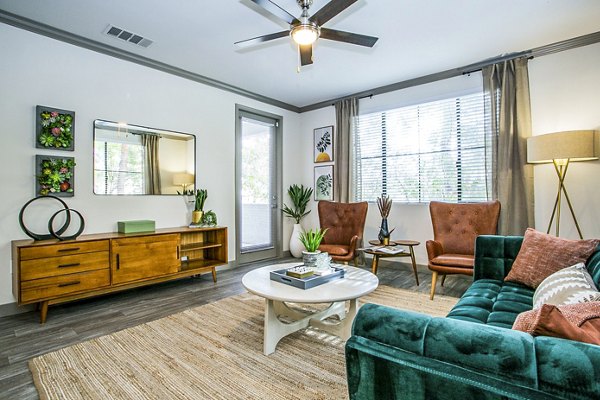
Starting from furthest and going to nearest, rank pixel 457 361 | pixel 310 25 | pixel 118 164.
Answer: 1. pixel 118 164
2. pixel 310 25
3. pixel 457 361

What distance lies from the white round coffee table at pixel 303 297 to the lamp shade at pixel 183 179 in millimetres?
2145

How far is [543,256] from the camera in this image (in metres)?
2.10

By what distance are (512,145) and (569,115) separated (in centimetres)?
60

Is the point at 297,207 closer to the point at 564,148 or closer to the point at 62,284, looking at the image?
the point at 62,284

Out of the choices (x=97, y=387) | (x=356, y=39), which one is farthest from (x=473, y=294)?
(x=97, y=387)

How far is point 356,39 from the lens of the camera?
8.34 feet

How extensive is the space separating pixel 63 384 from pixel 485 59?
16.8 feet

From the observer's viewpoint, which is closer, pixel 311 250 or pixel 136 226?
pixel 311 250

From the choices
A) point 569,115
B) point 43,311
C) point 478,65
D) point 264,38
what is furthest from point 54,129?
point 569,115

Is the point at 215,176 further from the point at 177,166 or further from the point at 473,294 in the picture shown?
the point at 473,294

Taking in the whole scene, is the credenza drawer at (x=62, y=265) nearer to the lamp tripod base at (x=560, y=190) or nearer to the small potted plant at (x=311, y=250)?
the small potted plant at (x=311, y=250)

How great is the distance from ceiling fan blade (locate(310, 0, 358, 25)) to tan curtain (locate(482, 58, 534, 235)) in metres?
2.61

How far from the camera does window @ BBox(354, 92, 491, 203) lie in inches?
157

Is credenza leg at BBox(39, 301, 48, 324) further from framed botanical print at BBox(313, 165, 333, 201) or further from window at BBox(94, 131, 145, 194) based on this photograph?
framed botanical print at BBox(313, 165, 333, 201)
